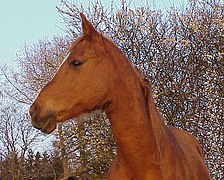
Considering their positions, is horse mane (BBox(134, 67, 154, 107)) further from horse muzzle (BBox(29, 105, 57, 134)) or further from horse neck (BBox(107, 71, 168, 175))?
horse muzzle (BBox(29, 105, 57, 134))

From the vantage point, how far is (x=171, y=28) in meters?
11.7

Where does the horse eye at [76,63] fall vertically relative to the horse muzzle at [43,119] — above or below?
above

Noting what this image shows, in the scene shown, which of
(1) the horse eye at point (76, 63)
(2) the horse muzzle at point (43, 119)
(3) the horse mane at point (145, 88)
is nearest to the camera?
(2) the horse muzzle at point (43, 119)

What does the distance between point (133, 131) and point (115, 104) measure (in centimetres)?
27

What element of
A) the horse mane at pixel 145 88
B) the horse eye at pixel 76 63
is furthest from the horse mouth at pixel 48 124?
the horse mane at pixel 145 88

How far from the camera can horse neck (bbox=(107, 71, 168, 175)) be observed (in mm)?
3670

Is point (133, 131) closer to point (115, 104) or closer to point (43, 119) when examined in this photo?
point (115, 104)

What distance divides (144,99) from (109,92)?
365 millimetres

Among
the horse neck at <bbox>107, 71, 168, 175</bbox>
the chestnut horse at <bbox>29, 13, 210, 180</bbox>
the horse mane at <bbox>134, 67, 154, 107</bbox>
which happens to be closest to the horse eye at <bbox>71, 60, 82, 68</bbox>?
the chestnut horse at <bbox>29, 13, 210, 180</bbox>

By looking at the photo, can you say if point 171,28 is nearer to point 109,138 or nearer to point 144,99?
point 109,138

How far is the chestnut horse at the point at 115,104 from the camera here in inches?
138

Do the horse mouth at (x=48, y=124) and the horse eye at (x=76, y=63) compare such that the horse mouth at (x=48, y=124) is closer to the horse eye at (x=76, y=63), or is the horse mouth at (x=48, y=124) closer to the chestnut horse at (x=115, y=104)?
the chestnut horse at (x=115, y=104)

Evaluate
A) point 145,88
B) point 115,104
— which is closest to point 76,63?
point 115,104

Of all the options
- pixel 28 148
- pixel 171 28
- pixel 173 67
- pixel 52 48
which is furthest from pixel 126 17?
pixel 28 148
